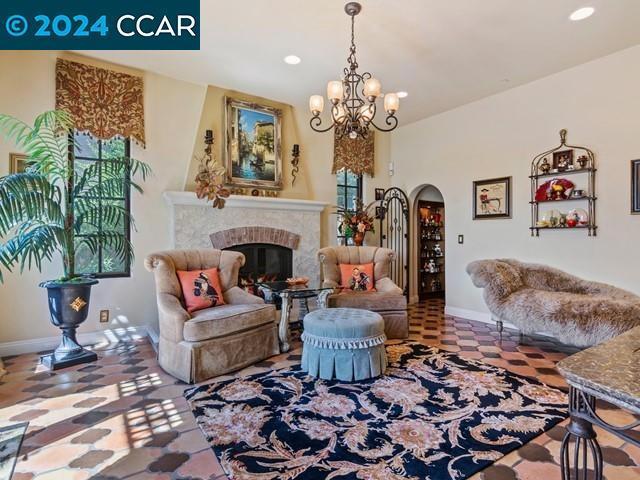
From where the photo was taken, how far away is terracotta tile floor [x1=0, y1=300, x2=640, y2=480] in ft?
5.71

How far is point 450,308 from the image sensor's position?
207 inches

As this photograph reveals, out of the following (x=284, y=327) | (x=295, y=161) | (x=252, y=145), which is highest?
(x=252, y=145)

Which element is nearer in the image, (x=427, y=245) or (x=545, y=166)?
(x=545, y=166)

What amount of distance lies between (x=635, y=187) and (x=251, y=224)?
423 cm

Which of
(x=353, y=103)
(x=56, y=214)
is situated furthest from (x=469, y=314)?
(x=56, y=214)

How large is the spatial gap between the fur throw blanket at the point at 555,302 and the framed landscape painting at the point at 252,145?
9.58 ft

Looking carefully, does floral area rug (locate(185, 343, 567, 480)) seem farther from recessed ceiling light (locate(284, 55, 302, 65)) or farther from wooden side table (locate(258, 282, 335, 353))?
recessed ceiling light (locate(284, 55, 302, 65))

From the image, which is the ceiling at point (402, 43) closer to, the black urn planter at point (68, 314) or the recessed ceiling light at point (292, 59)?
the recessed ceiling light at point (292, 59)

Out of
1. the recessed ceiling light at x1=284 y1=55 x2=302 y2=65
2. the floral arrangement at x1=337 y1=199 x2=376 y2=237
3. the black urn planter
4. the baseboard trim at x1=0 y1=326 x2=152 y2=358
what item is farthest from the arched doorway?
the black urn planter

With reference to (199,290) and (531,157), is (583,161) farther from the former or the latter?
(199,290)

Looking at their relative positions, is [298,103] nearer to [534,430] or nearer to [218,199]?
[218,199]

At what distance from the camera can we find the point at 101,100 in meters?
3.77

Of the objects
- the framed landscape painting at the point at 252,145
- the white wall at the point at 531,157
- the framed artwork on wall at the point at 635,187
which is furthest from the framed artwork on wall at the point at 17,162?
the framed artwork on wall at the point at 635,187

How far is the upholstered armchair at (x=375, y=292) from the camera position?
3.93 meters
